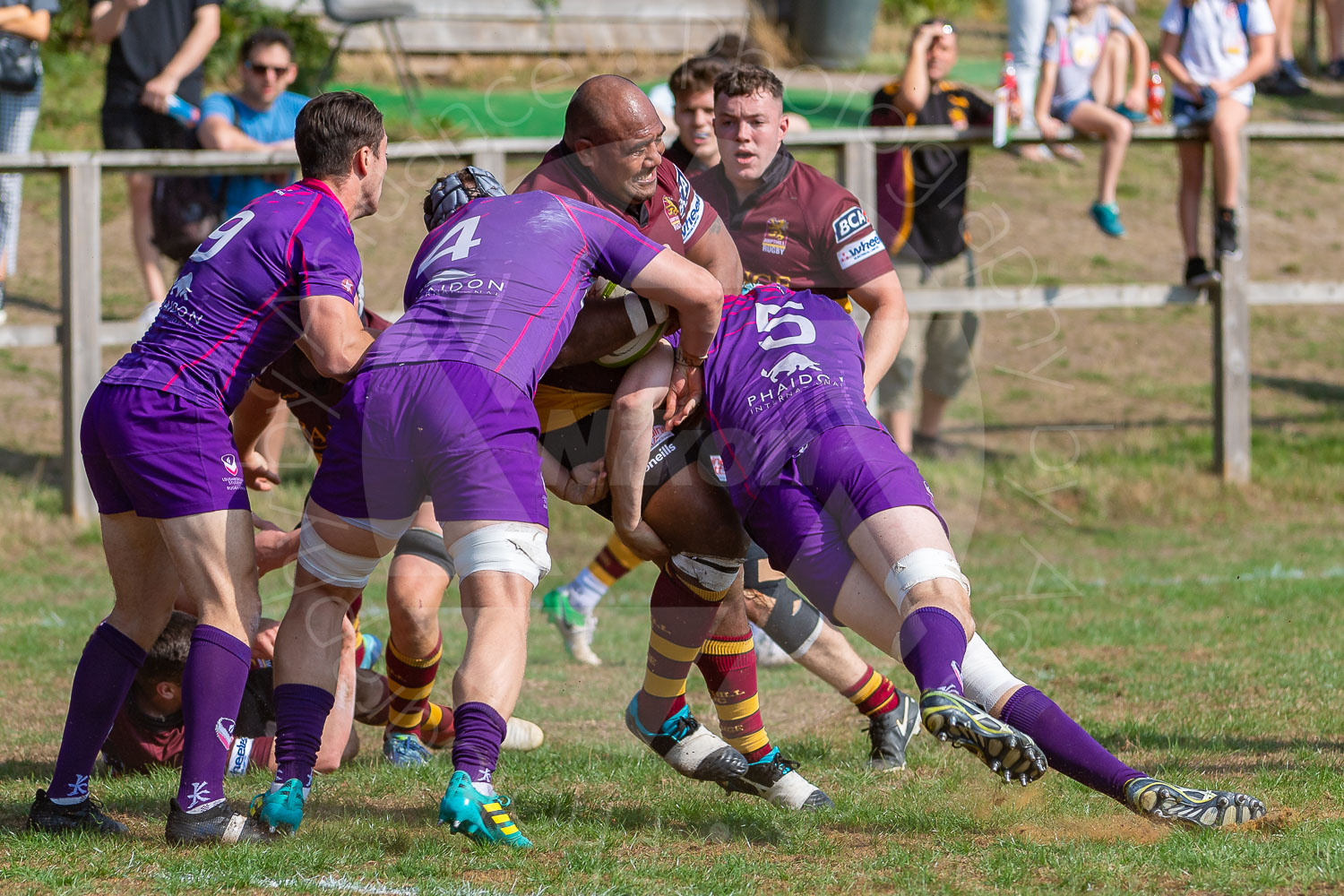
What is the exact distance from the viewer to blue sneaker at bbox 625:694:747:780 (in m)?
4.66

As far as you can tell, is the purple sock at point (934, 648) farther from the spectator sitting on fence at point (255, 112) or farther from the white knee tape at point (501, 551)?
the spectator sitting on fence at point (255, 112)

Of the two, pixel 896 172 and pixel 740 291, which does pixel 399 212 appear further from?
pixel 740 291

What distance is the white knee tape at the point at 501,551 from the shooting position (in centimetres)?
395

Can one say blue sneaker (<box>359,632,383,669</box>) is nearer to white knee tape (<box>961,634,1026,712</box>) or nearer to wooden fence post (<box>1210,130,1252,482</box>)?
white knee tape (<box>961,634,1026,712</box>)

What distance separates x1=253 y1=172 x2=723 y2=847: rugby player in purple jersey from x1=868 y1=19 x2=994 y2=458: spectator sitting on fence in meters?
5.56

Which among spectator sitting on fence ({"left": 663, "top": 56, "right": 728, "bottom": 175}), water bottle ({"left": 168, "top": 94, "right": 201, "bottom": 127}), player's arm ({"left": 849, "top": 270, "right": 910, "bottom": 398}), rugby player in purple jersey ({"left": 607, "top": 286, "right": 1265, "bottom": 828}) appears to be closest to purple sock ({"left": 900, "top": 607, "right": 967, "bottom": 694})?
rugby player in purple jersey ({"left": 607, "top": 286, "right": 1265, "bottom": 828})

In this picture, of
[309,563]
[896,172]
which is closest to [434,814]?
[309,563]

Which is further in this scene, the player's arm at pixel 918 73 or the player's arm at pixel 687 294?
the player's arm at pixel 918 73

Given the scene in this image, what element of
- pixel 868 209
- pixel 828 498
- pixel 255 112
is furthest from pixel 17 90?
pixel 828 498

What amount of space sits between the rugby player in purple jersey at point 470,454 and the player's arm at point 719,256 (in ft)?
1.83

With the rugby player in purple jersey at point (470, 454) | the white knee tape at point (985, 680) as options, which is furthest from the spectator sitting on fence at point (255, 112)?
the white knee tape at point (985, 680)

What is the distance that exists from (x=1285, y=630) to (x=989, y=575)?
2.10m

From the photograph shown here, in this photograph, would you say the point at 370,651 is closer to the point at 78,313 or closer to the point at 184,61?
the point at 78,313

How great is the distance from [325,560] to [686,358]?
4.11ft
